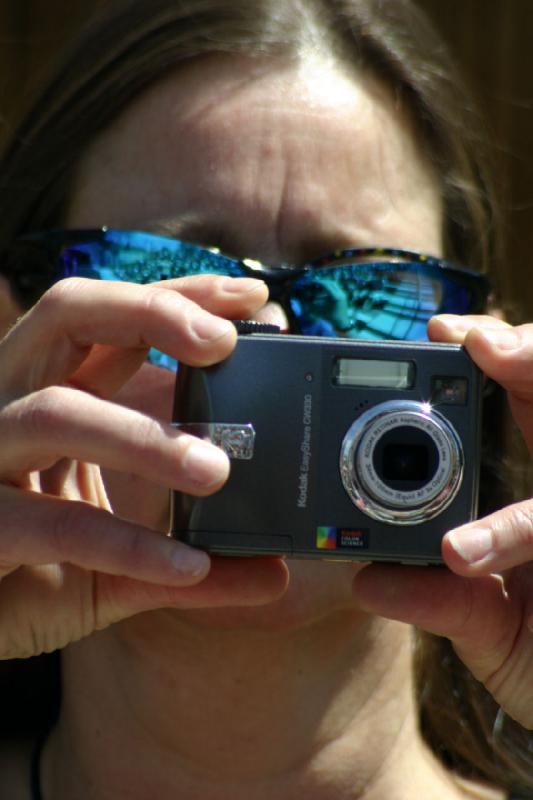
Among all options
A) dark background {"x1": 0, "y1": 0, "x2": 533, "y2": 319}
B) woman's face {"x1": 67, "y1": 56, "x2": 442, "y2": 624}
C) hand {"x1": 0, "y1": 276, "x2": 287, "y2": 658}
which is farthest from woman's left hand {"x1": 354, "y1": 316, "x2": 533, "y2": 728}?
dark background {"x1": 0, "y1": 0, "x2": 533, "y2": 319}

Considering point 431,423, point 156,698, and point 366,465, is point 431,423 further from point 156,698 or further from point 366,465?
point 156,698

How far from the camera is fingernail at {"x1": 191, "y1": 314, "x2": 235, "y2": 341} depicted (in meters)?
1.37

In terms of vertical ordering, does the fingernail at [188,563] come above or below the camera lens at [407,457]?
below

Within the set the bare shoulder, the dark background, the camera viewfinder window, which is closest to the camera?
the camera viewfinder window

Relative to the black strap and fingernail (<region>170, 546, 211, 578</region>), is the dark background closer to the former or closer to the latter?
the black strap

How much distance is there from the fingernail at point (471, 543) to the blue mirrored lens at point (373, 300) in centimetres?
50

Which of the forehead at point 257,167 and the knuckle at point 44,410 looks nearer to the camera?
the knuckle at point 44,410

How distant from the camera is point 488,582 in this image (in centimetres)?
158

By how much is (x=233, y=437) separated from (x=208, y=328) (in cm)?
13

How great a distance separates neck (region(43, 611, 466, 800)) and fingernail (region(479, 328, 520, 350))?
583mm

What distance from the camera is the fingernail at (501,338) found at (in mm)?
1421

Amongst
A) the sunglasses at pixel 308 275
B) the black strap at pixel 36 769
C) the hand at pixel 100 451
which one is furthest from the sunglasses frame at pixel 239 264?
the black strap at pixel 36 769

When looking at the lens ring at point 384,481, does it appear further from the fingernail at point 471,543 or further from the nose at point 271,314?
the nose at point 271,314

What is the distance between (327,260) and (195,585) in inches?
20.8
